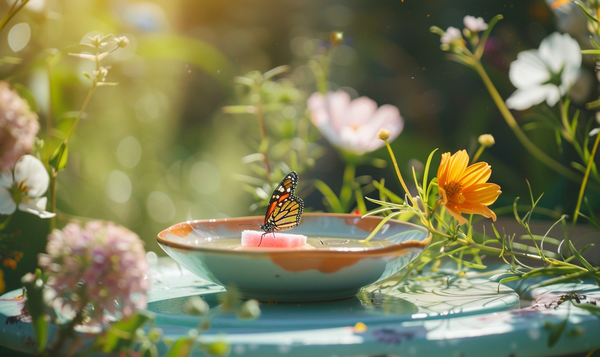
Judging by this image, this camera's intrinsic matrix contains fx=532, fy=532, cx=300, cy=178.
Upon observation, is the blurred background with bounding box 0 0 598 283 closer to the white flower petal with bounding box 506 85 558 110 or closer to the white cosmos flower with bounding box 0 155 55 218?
the white flower petal with bounding box 506 85 558 110

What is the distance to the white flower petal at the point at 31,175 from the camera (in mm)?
630

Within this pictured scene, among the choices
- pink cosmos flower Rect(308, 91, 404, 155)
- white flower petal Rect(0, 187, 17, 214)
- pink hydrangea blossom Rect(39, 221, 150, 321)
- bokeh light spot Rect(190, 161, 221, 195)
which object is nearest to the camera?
pink hydrangea blossom Rect(39, 221, 150, 321)

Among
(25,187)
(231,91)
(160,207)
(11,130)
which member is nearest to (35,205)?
(25,187)

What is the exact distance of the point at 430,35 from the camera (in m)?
1.42

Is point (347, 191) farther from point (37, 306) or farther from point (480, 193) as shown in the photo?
point (37, 306)

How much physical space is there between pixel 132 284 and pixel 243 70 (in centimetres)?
126

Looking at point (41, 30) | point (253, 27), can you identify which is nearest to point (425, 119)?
point (253, 27)

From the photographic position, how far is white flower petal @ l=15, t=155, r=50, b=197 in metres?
0.63

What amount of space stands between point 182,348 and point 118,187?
1112 mm

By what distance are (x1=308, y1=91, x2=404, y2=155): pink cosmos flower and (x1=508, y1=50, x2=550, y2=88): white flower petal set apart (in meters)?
0.25

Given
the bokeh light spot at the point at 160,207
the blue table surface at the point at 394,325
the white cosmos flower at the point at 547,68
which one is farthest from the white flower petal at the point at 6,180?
the bokeh light spot at the point at 160,207

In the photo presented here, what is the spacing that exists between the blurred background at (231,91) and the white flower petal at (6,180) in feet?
1.81

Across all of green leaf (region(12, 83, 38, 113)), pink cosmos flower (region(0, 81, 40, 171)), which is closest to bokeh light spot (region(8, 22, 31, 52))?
green leaf (region(12, 83, 38, 113))

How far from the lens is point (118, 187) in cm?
142
